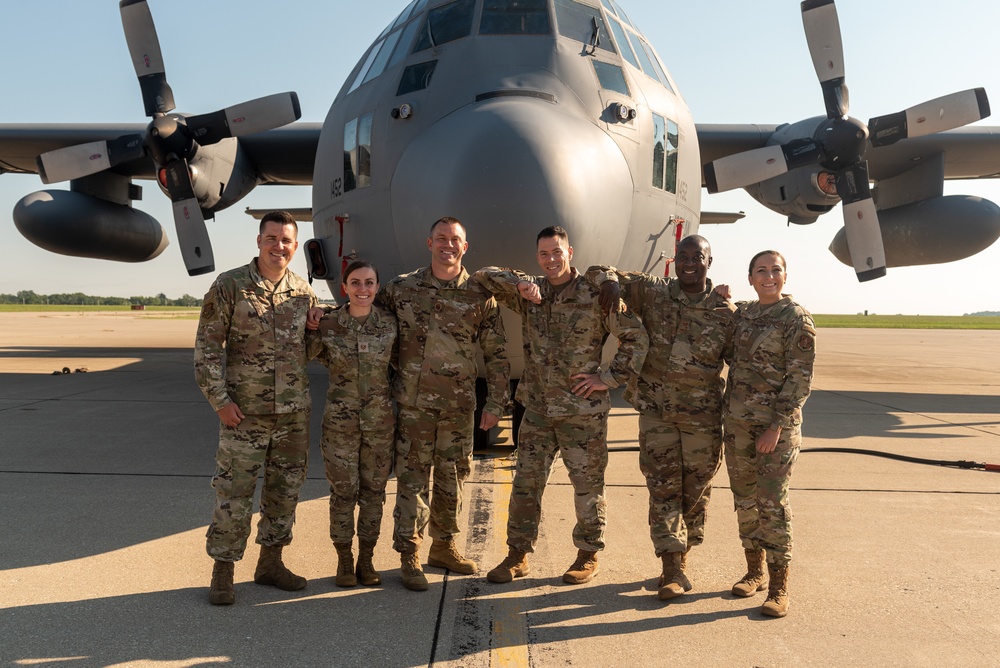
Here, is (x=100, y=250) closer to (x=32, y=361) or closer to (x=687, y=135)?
(x=32, y=361)

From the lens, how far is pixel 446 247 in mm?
3777

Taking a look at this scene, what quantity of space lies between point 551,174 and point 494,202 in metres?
0.41

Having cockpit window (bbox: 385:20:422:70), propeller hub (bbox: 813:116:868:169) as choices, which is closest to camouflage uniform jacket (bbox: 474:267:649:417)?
cockpit window (bbox: 385:20:422:70)

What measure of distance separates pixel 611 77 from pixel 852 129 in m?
3.96

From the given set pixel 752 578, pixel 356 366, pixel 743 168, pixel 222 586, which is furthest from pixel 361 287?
pixel 743 168

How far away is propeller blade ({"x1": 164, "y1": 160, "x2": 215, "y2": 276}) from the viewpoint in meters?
8.12

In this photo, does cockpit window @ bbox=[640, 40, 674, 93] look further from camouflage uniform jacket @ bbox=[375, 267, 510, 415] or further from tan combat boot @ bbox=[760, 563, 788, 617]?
tan combat boot @ bbox=[760, 563, 788, 617]

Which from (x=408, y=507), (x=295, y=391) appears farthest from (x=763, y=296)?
(x=295, y=391)

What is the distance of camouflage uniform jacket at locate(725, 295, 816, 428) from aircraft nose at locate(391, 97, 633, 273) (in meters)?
1.38

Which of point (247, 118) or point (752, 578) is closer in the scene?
point (752, 578)

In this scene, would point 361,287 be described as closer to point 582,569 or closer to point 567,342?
point 567,342

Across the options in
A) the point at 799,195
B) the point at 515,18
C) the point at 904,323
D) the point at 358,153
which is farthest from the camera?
the point at 904,323

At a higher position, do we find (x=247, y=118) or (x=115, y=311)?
(x=115, y=311)

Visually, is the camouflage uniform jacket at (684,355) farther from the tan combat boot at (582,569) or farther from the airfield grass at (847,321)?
the airfield grass at (847,321)
